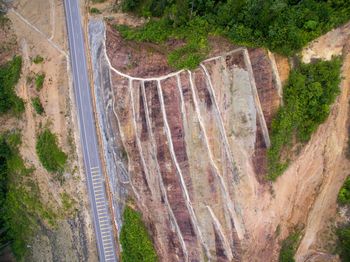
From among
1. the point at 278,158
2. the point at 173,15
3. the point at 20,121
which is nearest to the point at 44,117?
the point at 20,121

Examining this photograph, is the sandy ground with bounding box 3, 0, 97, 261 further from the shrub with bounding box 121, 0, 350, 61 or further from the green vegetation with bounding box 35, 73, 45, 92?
the shrub with bounding box 121, 0, 350, 61

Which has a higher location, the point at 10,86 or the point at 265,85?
the point at 10,86

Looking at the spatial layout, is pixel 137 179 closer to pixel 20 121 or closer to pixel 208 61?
pixel 208 61

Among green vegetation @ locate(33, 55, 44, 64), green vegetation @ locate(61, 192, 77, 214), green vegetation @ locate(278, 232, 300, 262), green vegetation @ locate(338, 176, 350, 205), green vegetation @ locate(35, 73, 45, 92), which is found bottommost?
green vegetation @ locate(278, 232, 300, 262)

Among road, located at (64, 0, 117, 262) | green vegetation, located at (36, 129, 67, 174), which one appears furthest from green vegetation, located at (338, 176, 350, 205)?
green vegetation, located at (36, 129, 67, 174)

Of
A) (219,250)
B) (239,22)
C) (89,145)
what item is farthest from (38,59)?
(219,250)

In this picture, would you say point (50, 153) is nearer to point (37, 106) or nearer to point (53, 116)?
point (53, 116)
